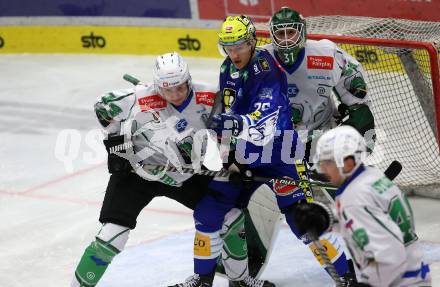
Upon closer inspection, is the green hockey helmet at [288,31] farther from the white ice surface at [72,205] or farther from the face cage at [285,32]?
the white ice surface at [72,205]

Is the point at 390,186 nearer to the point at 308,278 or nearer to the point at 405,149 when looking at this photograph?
the point at 308,278

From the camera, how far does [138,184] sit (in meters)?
4.52

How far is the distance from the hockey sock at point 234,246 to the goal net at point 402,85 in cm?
138

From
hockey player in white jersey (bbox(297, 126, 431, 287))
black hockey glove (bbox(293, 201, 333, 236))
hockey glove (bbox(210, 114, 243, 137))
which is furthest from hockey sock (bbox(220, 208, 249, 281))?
hockey player in white jersey (bbox(297, 126, 431, 287))

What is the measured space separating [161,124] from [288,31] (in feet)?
2.52

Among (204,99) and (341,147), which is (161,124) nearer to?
(204,99)

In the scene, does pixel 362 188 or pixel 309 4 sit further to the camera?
pixel 309 4

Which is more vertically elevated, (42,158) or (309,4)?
(309,4)

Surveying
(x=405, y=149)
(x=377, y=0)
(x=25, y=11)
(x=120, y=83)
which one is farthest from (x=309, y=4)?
(x=25, y=11)

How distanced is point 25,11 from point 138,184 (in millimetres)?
5383

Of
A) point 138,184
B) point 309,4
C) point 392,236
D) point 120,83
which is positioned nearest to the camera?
point 392,236

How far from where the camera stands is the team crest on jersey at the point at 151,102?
4.52 metres

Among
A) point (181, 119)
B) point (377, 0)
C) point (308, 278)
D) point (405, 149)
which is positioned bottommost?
point (308, 278)

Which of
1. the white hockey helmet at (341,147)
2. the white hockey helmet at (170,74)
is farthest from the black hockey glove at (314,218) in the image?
the white hockey helmet at (170,74)
